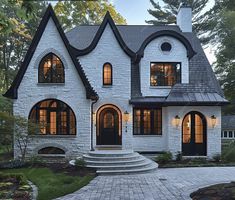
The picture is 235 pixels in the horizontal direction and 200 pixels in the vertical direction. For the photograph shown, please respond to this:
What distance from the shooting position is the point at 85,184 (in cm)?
984

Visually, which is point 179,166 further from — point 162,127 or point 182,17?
point 182,17

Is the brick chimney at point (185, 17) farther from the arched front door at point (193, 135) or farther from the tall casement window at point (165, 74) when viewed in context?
the arched front door at point (193, 135)

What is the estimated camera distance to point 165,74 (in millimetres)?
17609

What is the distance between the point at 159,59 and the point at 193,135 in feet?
15.0

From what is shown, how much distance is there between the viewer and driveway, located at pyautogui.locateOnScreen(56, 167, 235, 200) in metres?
8.30

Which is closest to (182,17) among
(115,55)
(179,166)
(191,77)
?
(191,77)

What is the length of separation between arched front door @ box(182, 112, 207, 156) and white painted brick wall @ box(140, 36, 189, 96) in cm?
198

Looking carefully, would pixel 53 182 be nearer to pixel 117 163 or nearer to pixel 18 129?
pixel 117 163

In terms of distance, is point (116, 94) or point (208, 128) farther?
point (116, 94)

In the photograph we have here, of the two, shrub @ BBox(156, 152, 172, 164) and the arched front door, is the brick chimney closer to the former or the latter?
the arched front door

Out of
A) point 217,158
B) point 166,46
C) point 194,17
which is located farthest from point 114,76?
point 194,17

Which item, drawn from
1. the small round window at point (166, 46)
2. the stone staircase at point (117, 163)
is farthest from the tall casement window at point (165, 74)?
the stone staircase at point (117, 163)

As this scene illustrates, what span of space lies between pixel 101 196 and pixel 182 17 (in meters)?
16.1

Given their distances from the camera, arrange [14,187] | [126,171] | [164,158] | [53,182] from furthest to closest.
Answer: [164,158] < [126,171] < [53,182] < [14,187]
